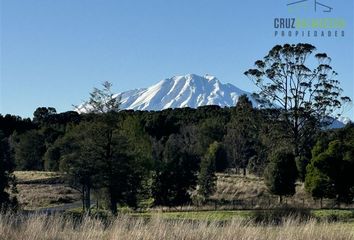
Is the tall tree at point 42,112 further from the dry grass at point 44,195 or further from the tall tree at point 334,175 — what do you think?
the tall tree at point 334,175

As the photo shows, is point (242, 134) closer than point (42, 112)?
Yes

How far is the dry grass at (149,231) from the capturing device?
7918mm

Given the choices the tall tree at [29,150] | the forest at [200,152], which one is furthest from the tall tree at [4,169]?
the tall tree at [29,150]


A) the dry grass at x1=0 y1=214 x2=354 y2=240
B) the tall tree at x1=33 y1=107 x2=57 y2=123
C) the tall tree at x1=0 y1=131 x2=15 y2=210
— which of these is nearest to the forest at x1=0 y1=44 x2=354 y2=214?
the tall tree at x1=0 y1=131 x2=15 y2=210

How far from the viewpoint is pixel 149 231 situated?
8.12 meters

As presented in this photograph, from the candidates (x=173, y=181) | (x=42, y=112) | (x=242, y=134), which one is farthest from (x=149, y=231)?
(x=42, y=112)

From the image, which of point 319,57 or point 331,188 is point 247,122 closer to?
point 319,57

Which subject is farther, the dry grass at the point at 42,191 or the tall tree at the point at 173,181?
the dry grass at the point at 42,191

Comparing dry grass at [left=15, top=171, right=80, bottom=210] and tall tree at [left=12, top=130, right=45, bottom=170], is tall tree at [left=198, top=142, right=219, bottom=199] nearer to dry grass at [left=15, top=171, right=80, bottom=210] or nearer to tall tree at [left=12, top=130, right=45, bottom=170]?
dry grass at [left=15, top=171, right=80, bottom=210]

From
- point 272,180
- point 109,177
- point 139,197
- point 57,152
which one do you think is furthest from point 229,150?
point 109,177

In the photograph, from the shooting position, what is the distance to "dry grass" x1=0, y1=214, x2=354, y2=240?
7.92m

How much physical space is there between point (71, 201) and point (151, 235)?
Answer: 118 feet

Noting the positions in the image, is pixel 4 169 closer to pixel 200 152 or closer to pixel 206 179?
pixel 206 179

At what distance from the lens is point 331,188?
33969 millimetres
